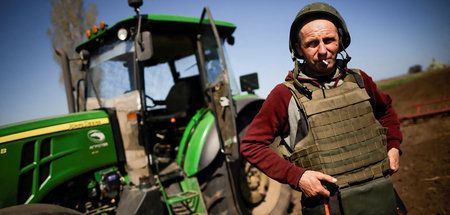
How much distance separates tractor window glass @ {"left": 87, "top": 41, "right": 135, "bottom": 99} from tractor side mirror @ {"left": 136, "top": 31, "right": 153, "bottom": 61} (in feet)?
1.37

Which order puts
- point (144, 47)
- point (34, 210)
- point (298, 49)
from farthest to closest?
point (144, 47), point (34, 210), point (298, 49)

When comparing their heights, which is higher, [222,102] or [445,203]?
[222,102]

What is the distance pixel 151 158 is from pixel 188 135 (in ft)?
1.62

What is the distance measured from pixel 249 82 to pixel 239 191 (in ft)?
4.55

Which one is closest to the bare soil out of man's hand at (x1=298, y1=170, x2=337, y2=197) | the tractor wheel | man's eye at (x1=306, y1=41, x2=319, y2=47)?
the tractor wheel

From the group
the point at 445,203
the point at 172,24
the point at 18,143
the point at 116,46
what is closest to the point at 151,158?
the point at 18,143

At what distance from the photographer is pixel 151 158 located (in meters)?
2.53

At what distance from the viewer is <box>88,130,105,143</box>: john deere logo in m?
2.39

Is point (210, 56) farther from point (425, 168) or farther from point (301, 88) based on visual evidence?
→ point (425, 168)

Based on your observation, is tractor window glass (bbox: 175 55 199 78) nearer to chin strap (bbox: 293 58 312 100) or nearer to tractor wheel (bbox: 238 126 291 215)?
tractor wheel (bbox: 238 126 291 215)

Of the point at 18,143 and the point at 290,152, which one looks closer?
the point at 290,152

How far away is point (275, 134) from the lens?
1274 millimetres

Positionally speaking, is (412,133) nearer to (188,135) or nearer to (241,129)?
(241,129)

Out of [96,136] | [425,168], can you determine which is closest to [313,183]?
[96,136]
